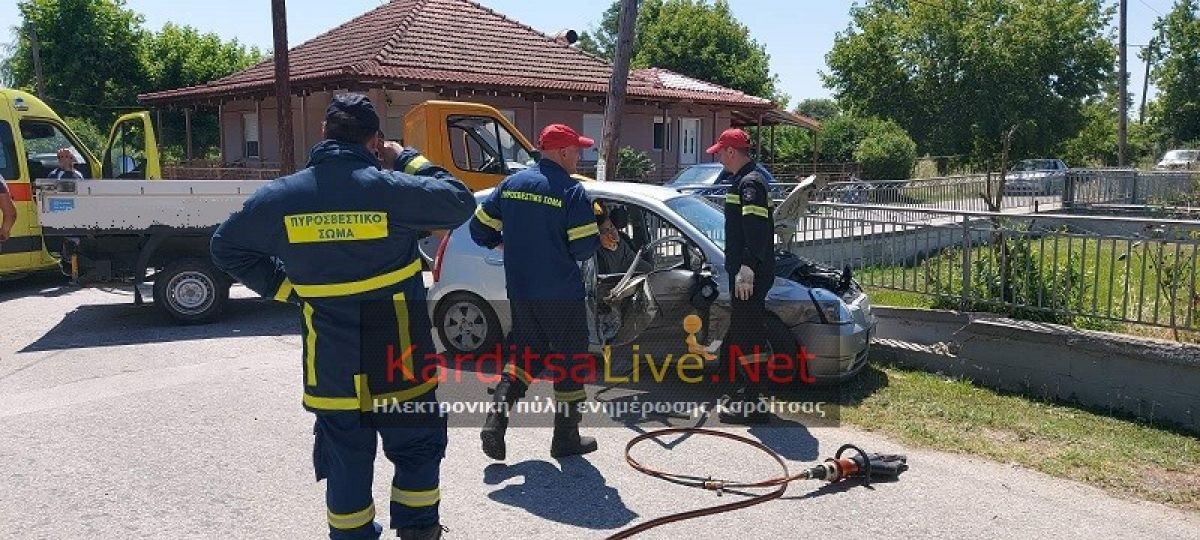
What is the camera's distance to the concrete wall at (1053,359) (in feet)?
19.1

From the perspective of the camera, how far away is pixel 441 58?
67.2ft

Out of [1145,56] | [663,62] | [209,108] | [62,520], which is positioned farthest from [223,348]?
[1145,56]

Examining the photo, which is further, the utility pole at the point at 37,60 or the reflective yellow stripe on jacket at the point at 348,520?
the utility pole at the point at 37,60

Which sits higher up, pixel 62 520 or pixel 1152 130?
pixel 1152 130

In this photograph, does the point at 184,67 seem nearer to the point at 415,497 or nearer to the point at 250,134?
the point at 250,134

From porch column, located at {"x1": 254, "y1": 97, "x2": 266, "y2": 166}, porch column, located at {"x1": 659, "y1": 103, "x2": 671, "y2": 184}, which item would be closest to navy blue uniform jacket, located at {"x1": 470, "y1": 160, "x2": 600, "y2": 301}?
porch column, located at {"x1": 254, "y1": 97, "x2": 266, "y2": 166}

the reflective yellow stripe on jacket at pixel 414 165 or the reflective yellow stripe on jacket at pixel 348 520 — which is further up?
the reflective yellow stripe on jacket at pixel 414 165

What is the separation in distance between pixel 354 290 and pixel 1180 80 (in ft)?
172

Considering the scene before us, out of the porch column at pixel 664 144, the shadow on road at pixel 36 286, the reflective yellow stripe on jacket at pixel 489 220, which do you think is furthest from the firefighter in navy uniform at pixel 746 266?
the porch column at pixel 664 144

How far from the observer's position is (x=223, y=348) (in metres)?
8.13

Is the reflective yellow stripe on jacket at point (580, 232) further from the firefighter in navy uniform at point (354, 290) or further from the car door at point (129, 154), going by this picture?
the car door at point (129, 154)

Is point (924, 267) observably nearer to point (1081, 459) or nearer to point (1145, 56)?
point (1081, 459)

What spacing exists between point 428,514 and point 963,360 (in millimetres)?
4832

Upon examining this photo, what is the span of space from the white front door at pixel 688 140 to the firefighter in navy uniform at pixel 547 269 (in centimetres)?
2171
